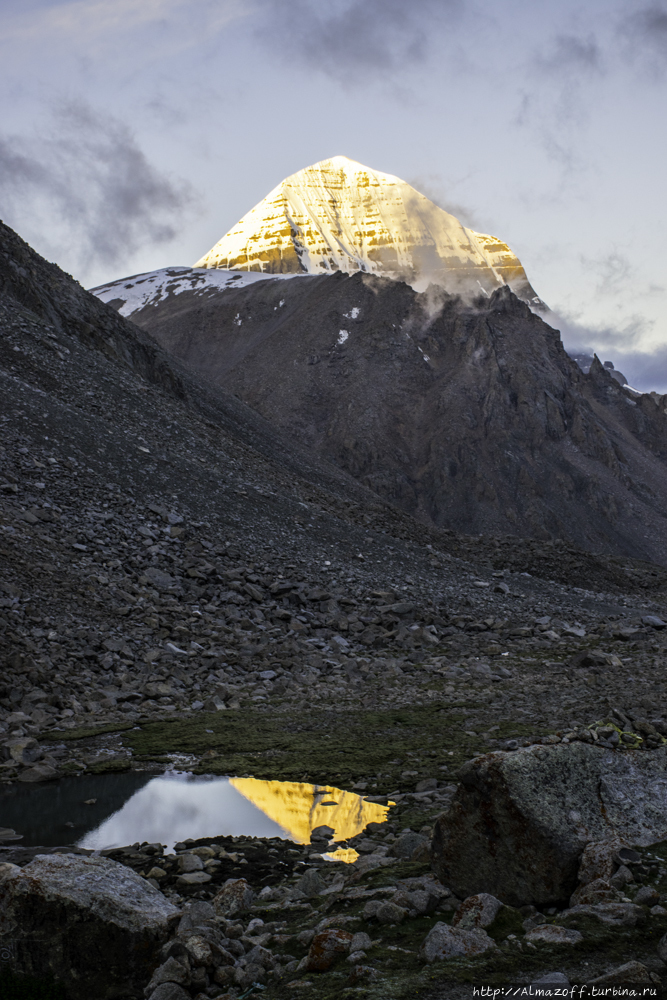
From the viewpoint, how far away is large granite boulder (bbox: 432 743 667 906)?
5203mm

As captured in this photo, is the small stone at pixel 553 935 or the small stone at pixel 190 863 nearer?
the small stone at pixel 553 935

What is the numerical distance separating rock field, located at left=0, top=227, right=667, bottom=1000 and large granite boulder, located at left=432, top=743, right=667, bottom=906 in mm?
47

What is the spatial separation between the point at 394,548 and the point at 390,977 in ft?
74.7

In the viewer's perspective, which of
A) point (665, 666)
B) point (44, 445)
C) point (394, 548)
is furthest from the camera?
point (394, 548)

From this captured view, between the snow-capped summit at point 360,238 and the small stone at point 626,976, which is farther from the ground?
the snow-capped summit at point 360,238

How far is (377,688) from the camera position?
1544 cm

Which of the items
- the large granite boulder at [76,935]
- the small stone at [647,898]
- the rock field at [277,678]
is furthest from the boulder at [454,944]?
the large granite boulder at [76,935]

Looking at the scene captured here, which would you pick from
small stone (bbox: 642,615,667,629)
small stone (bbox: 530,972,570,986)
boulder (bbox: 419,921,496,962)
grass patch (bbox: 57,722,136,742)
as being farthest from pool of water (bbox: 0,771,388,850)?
small stone (bbox: 642,615,667,629)

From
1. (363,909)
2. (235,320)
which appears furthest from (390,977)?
(235,320)

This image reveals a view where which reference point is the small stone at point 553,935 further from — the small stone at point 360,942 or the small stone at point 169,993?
the small stone at point 169,993

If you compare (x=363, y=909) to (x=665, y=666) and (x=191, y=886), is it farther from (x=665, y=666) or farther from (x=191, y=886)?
(x=665, y=666)

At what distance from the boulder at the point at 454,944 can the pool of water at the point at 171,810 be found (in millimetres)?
3727

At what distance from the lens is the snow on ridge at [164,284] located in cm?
9569

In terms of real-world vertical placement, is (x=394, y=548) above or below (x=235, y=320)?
below
